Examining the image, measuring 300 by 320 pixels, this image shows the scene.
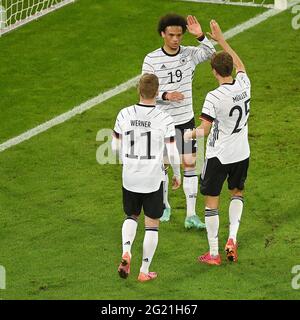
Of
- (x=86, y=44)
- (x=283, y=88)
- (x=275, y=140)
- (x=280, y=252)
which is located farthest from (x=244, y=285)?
(x=86, y=44)

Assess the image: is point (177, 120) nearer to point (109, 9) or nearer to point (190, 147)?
point (190, 147)

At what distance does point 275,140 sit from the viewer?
17.5 meters

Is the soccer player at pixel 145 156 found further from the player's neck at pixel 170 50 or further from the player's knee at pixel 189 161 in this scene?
the player's neck at pixel 170 50

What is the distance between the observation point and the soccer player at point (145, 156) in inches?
516

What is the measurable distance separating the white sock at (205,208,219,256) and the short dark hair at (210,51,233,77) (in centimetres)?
155

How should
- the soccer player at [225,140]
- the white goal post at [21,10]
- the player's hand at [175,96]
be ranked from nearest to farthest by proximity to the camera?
the soccer player at [225,140], the player's hand at [175,96], the white goal post at [21,10]

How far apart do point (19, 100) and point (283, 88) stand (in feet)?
13.1

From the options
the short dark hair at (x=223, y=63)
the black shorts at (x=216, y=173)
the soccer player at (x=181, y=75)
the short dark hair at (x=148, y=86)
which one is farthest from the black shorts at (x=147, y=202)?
the soccer player at (x=181, y=75)

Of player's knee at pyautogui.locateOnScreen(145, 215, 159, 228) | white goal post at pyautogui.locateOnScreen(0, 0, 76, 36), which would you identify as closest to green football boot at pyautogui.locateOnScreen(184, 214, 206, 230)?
player's knee at pyautogui.locateOnScreen(145, 215, 159, 228)

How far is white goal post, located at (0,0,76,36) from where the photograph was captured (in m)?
22.0

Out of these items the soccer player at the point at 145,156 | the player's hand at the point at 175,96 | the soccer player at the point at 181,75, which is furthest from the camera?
the soccer player at the point at 181,75

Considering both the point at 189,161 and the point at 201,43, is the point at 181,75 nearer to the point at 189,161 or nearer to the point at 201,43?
the point at 201,43

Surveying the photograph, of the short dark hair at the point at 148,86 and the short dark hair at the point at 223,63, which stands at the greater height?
the short dark hair at the point at 223,63

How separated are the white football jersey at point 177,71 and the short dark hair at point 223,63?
1.32 m
